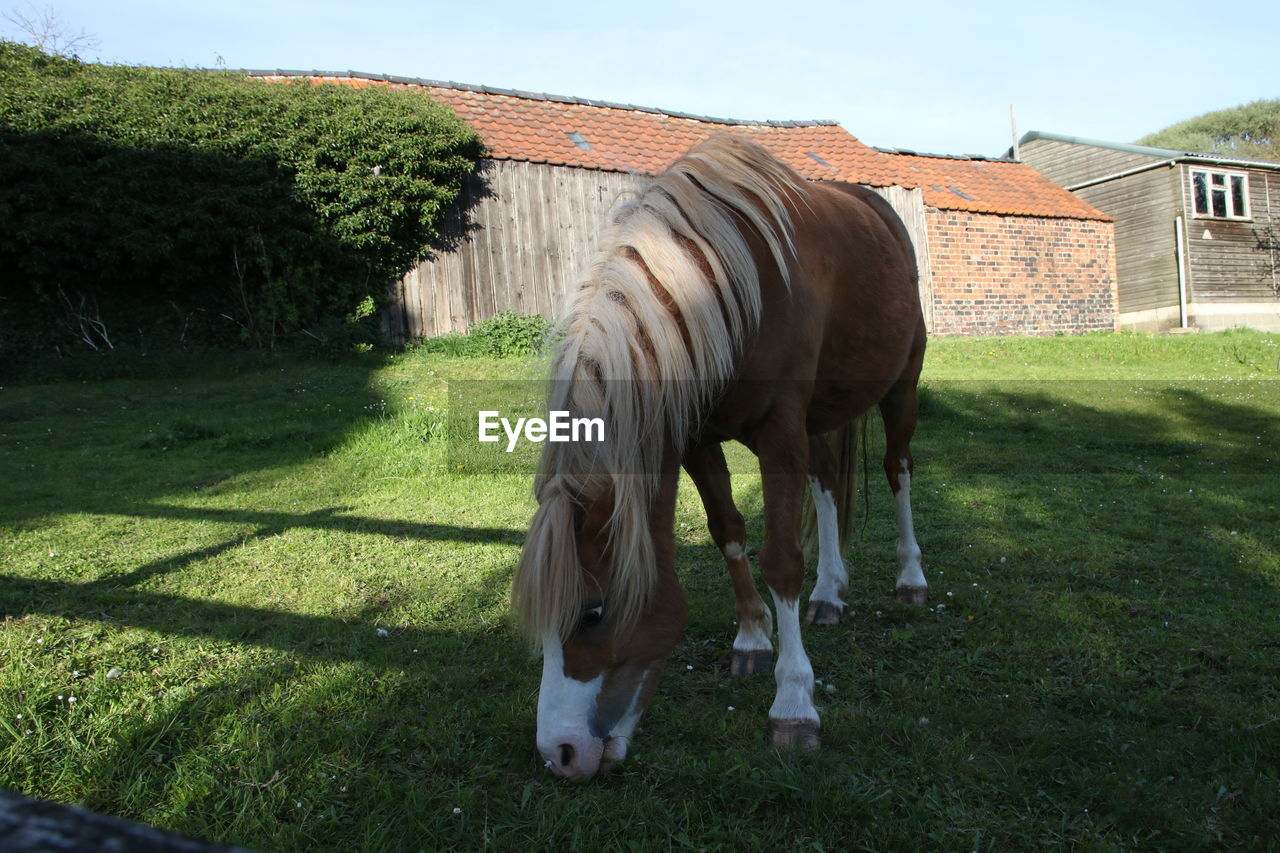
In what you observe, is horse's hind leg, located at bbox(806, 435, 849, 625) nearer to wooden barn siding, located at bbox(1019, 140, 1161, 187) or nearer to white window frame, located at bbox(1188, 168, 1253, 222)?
white window frame, located at bbox(1188, 168, 1253, 222)

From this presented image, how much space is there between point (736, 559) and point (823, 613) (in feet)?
2.46

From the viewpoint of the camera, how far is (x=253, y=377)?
10453mm

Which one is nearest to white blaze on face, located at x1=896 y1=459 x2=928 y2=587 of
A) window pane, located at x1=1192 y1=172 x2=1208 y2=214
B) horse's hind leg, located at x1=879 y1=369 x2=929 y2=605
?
horse's hind leg, located at x1=879 y1=369 x2=929 y2=605

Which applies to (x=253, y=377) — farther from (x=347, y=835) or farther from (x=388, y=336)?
(x=347, y=835)

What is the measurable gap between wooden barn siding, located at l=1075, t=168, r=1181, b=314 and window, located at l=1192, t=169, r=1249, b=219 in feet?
2.88

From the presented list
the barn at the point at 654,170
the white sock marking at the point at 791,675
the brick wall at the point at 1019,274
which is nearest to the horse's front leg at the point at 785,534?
the white sock marking at the point at 791,675

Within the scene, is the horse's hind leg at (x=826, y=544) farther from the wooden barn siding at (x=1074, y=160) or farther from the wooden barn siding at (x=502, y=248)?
the wooden barn siding at (x=1074, y=160)

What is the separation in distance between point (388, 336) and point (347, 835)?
11.3 m

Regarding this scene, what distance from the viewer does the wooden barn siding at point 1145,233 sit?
22.2 m

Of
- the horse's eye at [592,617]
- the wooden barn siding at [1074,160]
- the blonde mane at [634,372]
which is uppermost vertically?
the wooden barn siding at [1074,160]

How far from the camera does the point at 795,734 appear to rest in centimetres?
257

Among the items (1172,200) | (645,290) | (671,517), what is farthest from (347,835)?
(1172,200)

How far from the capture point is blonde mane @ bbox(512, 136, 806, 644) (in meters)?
2.23

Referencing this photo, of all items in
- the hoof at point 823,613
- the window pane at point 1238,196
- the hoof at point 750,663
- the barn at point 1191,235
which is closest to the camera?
the hoof at point 750,663
